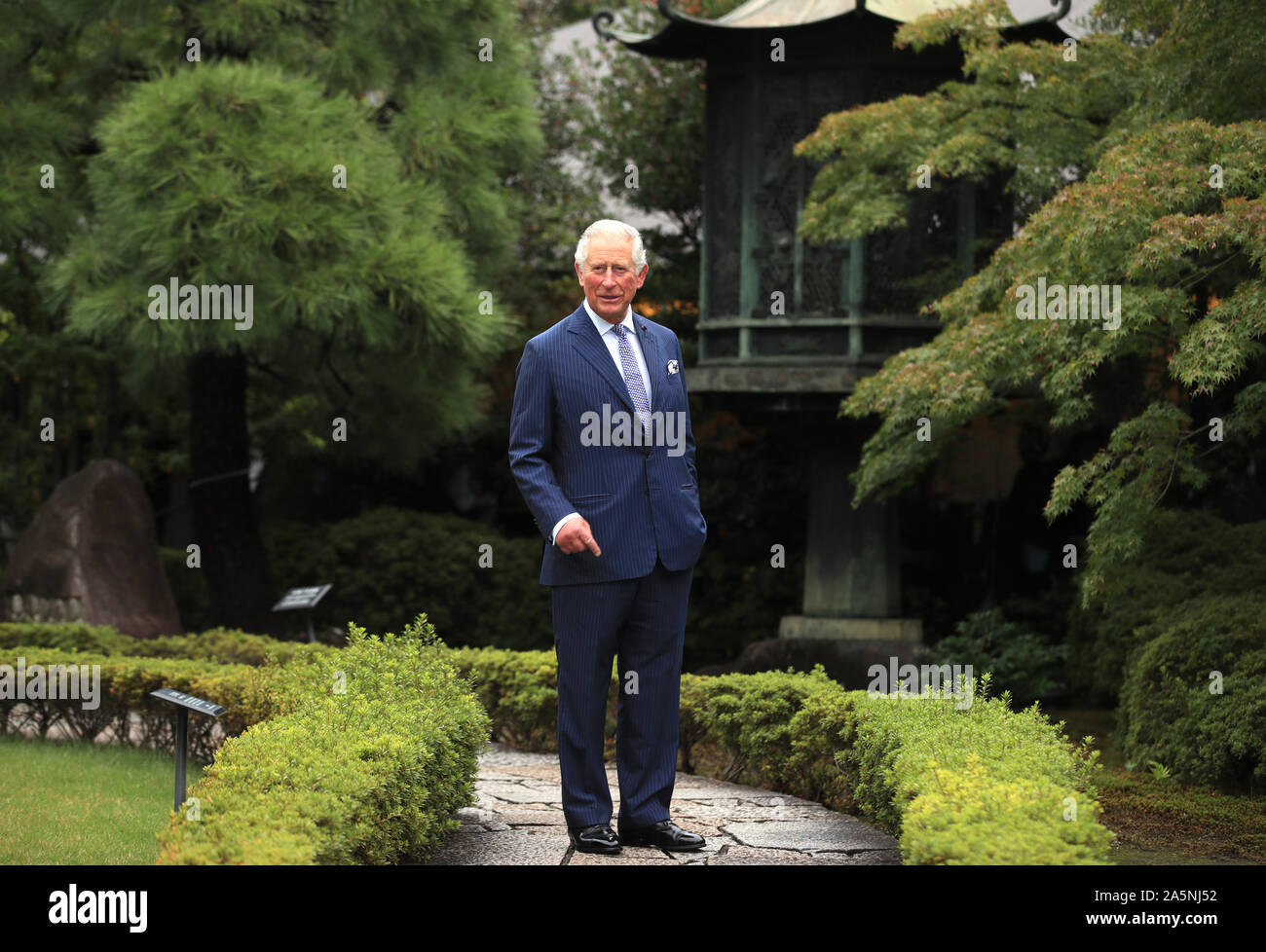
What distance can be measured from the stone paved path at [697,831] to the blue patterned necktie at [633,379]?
139cm

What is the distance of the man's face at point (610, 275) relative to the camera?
447 centimetres

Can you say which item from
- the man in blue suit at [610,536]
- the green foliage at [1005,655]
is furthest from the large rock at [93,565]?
the man in blue suit at [610,536]

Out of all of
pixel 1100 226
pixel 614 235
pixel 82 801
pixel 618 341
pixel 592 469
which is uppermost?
pixel 1100 226

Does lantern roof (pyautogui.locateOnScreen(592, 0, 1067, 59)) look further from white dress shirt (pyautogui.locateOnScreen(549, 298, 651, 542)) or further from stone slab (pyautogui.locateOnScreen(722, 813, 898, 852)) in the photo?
stone slab (pyautogui.locateOnScreen(722, 813, 898, 852))

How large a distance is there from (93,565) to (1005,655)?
6515mm

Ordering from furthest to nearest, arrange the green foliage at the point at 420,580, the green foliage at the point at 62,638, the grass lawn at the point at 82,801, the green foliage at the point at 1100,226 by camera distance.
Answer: the green foliage at the point at 420,580, the green foliage at the point at 62,638, the green foliage at the point at 1100,226, the grass lawn at the point at 82,801

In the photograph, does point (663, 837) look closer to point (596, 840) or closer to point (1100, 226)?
point (596, 840)

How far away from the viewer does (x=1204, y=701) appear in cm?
661

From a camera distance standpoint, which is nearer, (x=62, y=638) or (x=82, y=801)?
(x=82, y=801)

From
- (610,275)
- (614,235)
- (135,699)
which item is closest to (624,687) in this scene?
(610,275)

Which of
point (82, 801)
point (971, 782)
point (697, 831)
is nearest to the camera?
point (971, 782)

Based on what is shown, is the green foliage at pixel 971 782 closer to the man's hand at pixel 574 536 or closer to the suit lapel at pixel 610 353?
the man's hand at pixel 574 536
